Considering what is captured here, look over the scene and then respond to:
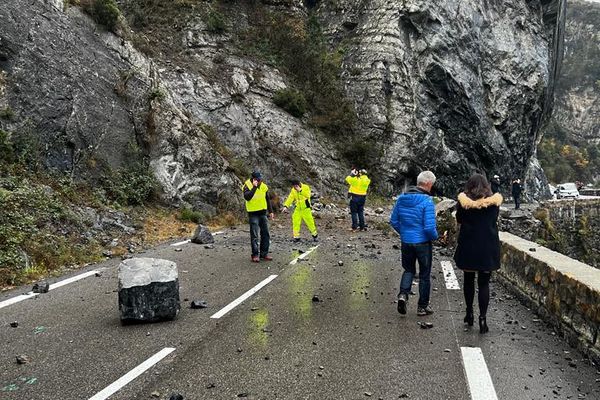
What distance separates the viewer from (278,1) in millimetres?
32906

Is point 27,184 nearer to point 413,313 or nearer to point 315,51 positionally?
point 413,313

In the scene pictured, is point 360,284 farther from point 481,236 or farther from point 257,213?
point 257,213

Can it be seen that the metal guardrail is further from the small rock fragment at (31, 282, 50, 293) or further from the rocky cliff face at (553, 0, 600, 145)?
A: the rocky cliff face at (553, 0, 600, 145)

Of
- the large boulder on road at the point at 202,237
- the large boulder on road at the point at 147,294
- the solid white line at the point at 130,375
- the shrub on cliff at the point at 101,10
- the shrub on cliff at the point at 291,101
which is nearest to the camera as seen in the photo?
the solid white line at the point at 130,375

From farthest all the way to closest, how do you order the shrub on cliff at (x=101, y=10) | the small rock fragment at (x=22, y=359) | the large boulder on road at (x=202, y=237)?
1. the shrub on cliff at (x=101, y=10)
2. the large boulder on road at (x=202, y=237)
3. the small rock fragment at (x=22, y=359)

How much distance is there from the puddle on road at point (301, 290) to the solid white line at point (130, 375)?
2.04 meters

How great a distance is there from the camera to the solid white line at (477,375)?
4.30m

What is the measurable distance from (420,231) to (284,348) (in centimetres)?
263

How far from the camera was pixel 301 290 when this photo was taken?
8273 millimetres

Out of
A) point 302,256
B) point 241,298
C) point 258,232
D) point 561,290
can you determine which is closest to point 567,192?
point 302,256

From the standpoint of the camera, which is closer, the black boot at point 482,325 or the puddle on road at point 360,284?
the black boot at point 482,325

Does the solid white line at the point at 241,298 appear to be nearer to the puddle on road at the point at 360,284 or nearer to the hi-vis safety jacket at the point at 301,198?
the puddle on road at the point at 360,284

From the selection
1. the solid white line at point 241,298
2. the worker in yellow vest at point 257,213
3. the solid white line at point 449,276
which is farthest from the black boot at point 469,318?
the worker in yellow vest at point 257,213

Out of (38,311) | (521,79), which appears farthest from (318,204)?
(521,79)
